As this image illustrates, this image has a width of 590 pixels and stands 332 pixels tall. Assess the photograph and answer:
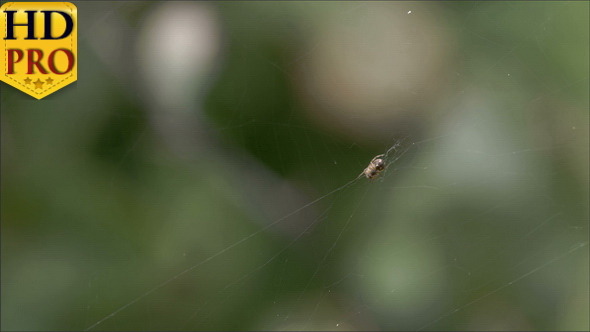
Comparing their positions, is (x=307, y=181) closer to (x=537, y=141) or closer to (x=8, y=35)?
(x=537, y=141)

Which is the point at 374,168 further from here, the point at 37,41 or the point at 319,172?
the point at 37,41

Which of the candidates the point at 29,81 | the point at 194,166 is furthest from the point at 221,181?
the point at 29,81

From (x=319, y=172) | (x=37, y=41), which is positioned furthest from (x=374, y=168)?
(x=37, y=41)

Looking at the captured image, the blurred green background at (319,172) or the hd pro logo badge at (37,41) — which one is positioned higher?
the hd pro logo badge at (37,41)

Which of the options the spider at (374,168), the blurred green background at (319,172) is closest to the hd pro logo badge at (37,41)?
the blurred green background at (319,172)

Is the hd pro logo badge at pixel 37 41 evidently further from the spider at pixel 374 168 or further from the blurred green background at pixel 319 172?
the spider at pixel 374 168

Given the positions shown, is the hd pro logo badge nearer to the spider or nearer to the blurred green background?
the blurred green background
